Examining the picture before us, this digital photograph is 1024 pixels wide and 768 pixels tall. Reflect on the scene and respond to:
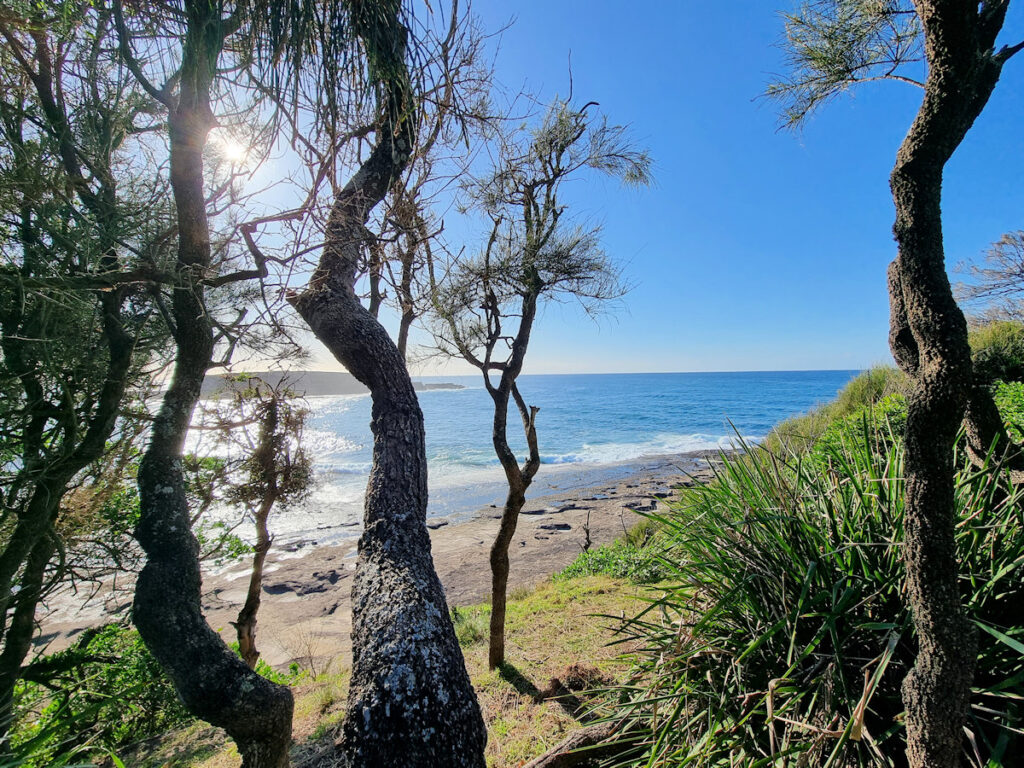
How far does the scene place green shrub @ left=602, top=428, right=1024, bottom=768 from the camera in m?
1.48

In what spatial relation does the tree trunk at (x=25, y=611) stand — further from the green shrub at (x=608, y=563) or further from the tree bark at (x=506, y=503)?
the green shrub at (x=608, y=563)

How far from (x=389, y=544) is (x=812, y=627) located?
1.84 meters

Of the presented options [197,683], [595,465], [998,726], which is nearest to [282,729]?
[197,683]

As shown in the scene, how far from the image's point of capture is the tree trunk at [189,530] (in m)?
1.92

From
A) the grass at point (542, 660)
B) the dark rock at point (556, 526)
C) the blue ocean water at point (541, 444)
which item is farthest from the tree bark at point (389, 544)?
the dark rock at point (556, 526)

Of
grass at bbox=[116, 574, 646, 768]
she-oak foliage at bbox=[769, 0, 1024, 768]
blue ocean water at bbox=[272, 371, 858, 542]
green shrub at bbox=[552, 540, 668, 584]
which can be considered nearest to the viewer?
she-oak foliage at bbox=[769, 0, 1024, 768]

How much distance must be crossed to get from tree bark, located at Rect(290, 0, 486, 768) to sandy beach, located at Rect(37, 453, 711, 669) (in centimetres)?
509

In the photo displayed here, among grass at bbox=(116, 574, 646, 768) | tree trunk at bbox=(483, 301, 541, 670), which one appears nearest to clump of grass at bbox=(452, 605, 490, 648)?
grass at bbox=(116, 574, 646, 768)

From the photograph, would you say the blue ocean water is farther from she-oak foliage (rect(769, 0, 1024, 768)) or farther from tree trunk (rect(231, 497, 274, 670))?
she-oak foliage (rect(769, 0, 1024, 768))

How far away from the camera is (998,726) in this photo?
1.34 meters

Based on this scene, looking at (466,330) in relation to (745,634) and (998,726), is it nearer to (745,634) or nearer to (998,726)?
(745,634)

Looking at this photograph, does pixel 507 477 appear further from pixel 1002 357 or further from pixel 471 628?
pixel 1002 357

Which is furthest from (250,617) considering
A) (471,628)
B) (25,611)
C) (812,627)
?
(812,627)

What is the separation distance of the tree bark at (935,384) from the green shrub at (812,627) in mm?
289
